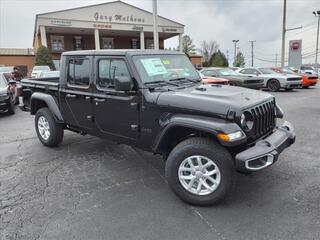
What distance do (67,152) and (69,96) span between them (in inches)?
49.5

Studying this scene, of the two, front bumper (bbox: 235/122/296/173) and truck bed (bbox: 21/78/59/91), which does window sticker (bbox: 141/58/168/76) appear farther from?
truck bed (bbox: 21/78/59/91)

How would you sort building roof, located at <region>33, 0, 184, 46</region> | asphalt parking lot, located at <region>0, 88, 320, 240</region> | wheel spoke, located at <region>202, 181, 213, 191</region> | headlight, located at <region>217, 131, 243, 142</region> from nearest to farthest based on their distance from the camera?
asphalt parking lot, located at <region>0, 88, 320, 240</region> < headlight, located at <region>217, 131, 243, 142</region> < wheel spoke, located at <region>202, 181, 213, 191</region> < building roof, located at <region>33, 0, 184, 46</region>

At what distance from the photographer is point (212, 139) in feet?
11.8

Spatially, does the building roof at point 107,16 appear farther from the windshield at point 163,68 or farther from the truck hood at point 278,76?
the windshield at point 163,68

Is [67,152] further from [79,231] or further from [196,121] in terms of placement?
[196,121]

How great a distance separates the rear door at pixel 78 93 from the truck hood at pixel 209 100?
5.20 feet

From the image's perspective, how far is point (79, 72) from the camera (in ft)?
16.6

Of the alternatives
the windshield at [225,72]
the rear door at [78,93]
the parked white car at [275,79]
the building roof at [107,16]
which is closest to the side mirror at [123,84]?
the rear door at [78,93]

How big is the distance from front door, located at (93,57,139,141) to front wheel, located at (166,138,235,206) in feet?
3.05

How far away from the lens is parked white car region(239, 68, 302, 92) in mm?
16234

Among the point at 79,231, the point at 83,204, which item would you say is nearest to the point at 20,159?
the point at 83,204

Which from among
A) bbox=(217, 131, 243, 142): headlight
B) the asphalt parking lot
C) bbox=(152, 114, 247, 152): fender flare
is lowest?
the asphalt parking lot

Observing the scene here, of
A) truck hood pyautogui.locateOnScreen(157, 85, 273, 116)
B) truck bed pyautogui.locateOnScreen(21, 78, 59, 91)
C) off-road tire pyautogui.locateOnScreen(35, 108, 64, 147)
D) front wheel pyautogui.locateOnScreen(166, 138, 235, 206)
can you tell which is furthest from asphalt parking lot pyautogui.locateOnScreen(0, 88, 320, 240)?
truck bed pyautogui.locateOnScreen(21, 78, 59, 91)

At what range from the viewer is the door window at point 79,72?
4.88 m
